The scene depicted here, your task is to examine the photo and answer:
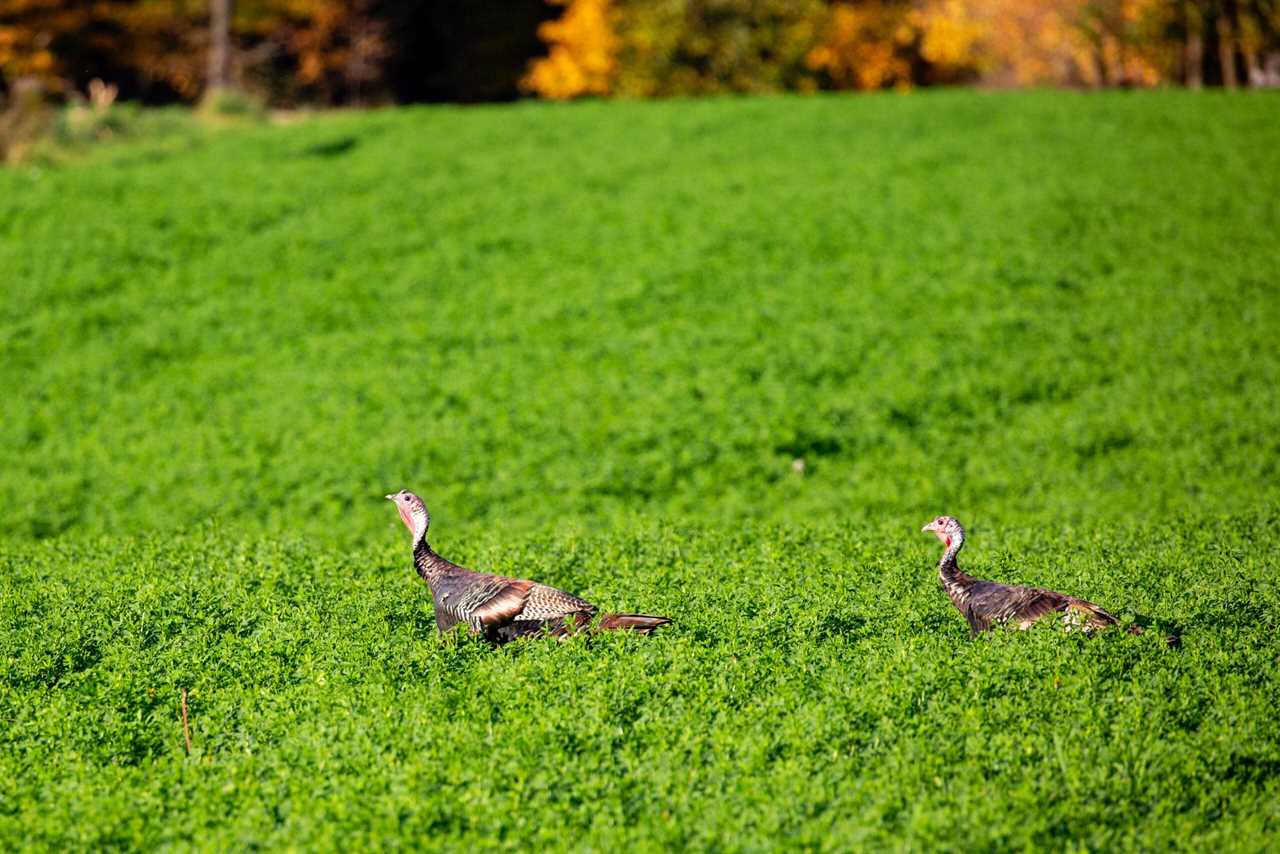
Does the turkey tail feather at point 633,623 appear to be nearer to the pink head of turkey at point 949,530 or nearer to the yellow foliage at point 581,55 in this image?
the pink head of turkey at point 949,530

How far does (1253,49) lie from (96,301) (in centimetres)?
2547

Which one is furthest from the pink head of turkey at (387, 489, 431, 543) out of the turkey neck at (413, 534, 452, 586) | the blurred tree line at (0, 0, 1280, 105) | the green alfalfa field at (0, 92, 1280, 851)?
the blurred tree line at (0, 0, 1280, 105)

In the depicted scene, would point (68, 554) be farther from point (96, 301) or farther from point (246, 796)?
point (96, 301)

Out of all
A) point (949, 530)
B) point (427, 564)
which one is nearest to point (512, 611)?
point (427, 564)

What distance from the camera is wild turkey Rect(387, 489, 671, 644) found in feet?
23.0

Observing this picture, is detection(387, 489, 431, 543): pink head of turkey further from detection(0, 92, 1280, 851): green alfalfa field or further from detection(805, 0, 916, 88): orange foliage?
detection(805, 0, 916, 88): orange foliage

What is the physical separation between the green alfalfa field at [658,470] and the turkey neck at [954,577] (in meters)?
0.20

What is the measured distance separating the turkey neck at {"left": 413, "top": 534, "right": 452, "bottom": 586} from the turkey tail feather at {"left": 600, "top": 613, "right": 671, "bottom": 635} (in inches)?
48.0

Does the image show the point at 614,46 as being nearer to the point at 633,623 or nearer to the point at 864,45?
the point at 864,45

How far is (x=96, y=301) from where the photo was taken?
16.7 meters

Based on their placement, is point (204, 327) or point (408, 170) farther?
point (408, 170)

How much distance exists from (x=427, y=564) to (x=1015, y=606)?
3899 mm

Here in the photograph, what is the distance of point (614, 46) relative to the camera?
34.7m

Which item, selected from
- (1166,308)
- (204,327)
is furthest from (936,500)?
(204,327)
